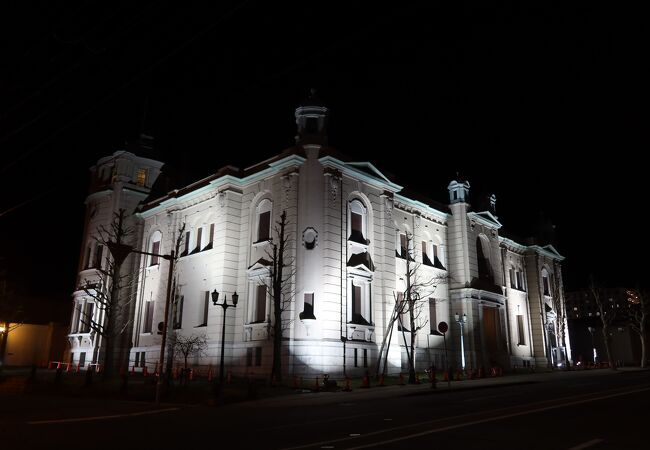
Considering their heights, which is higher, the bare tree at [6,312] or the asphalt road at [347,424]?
the bare tree at [6,312]

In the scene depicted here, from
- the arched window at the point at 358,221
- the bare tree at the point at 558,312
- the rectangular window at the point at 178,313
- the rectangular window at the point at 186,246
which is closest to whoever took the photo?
the arched window at the point at 358,221

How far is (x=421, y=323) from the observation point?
4256 centimetres

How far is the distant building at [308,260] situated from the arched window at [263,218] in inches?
3.2

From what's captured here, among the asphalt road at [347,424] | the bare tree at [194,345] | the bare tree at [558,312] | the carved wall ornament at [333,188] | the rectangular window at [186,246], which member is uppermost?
the carved wall ornament at [333,188]

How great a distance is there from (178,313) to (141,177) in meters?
16.1

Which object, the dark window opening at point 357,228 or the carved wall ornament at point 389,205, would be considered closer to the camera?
the dark window opening at point 357,228

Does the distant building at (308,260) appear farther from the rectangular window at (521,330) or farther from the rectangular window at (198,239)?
the rectangular window at (521,330)

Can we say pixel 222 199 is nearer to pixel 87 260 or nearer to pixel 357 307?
pixel 357 307

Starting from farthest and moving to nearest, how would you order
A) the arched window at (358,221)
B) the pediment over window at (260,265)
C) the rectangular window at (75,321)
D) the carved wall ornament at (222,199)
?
the rectangular window at (75,321) < the carved wall ornament at (222,199) < the arched window at (358,221) < the pediment over window at (260,265)

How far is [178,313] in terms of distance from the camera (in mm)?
39812

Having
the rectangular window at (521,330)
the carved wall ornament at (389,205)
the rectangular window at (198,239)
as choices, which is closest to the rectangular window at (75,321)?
the rectangular window at (198,239)

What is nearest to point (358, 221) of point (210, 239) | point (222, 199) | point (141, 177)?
point (222, 199)

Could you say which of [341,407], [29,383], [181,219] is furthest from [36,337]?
[341,407]

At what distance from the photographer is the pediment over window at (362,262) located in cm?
3512
